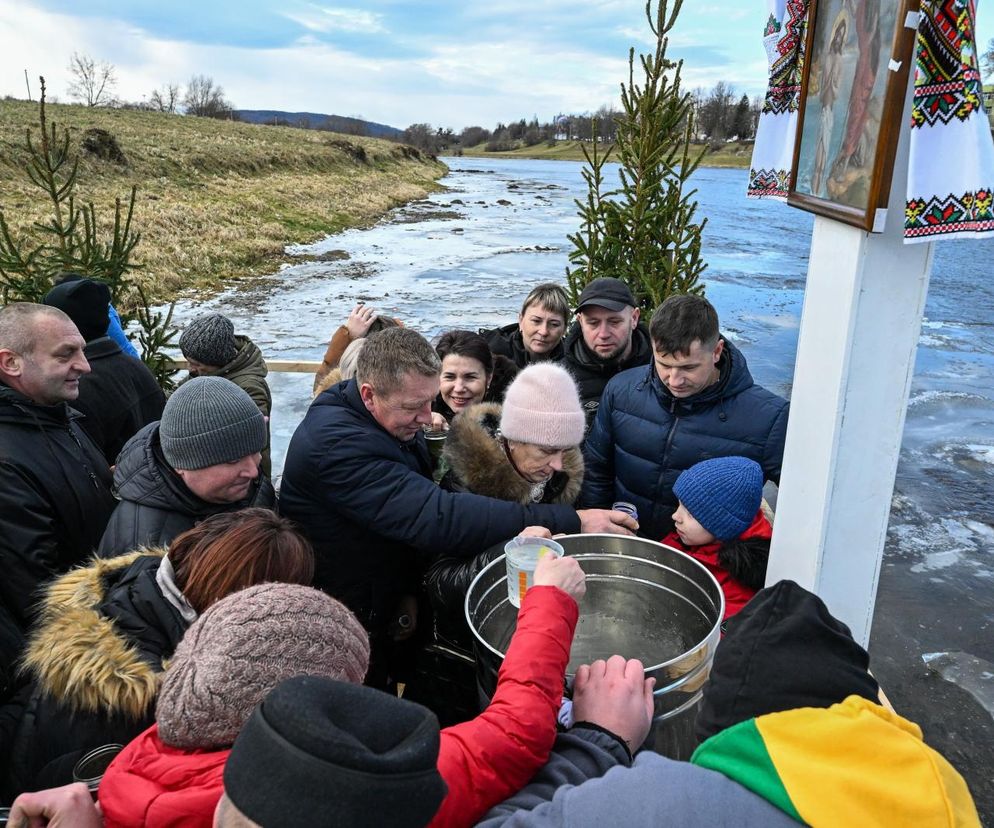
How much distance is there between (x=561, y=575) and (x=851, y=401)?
896mm

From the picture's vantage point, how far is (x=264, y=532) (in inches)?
62.6

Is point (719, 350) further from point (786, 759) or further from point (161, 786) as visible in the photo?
point (161, 786)

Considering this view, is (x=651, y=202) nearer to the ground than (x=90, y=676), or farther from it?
farther from it

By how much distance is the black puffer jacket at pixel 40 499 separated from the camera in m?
2.30

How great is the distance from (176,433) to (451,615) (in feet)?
3.29

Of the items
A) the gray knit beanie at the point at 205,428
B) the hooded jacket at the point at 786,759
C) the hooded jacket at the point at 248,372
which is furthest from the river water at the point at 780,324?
the gray knit beanie at the point at 205,428

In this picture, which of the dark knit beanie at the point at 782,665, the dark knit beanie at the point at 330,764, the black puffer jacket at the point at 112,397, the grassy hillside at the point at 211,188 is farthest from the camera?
A: the grassy hillside at the point at 211,188

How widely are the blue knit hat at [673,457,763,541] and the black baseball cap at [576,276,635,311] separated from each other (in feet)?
5.02

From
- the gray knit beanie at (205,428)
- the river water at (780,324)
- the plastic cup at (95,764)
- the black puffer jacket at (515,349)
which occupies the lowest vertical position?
the river water at (780,324)

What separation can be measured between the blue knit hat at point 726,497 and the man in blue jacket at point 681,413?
507 millimetres

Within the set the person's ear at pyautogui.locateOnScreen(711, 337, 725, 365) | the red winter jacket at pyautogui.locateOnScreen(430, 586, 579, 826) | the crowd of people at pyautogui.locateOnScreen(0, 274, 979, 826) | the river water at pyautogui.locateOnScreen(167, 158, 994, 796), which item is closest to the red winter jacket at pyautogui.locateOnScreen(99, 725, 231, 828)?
the crowd of people at pyautogui.locateOnScreen(0, 274, 979, 826)

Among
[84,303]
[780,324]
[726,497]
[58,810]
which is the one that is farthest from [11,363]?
[780,324]

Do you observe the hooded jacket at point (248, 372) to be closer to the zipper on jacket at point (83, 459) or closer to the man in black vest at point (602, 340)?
the zipper on jacket at point (83, 459)

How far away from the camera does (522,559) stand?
70.1 inches
